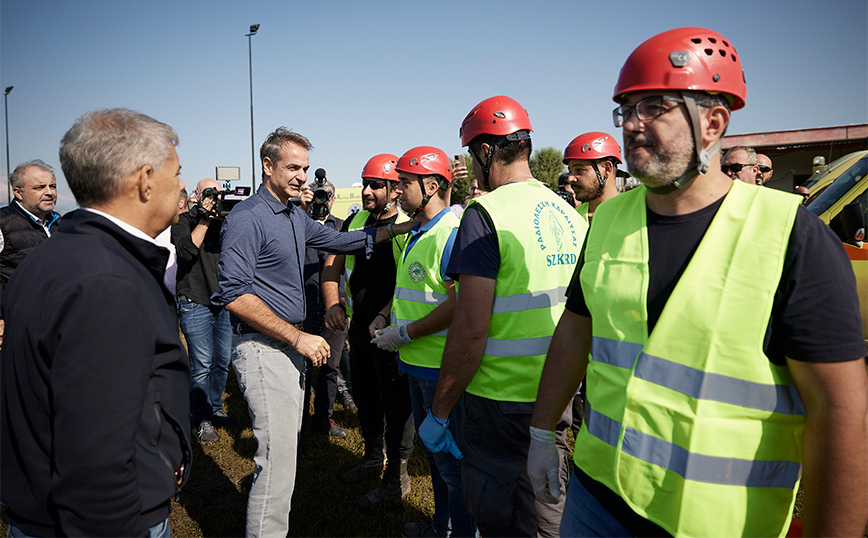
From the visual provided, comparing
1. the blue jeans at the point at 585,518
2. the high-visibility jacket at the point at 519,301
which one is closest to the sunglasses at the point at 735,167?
the high-visibility jacket at the point at 519,301

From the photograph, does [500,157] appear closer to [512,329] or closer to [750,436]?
[512,329]

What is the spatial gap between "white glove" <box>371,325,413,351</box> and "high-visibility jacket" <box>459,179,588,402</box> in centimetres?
94

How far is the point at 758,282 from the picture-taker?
1375 mm

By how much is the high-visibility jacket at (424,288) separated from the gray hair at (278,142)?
3.57ft

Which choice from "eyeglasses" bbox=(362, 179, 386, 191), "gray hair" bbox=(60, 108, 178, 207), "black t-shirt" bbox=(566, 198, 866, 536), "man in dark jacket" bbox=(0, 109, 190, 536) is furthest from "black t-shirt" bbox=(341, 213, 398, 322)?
"black t-shirt" bbox=(566, 198, 866, 536)

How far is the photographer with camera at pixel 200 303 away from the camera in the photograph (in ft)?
17.0

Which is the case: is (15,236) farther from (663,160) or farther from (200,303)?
(663,160)

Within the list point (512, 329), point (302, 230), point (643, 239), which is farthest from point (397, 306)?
point (643, 239)

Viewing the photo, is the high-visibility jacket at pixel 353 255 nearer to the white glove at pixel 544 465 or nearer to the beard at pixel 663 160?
the white glove at pixel 544 465

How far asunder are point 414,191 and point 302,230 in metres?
0.91

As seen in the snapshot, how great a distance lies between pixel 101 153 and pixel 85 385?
0.73 metres

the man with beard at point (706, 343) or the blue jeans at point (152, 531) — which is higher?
the man with beard at point (706, 343)

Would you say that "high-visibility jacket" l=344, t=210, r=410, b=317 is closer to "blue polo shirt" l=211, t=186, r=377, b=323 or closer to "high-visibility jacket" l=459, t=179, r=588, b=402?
"blue polo shirt" l=211, t=186, r=377, b=323

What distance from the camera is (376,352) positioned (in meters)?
4.20
